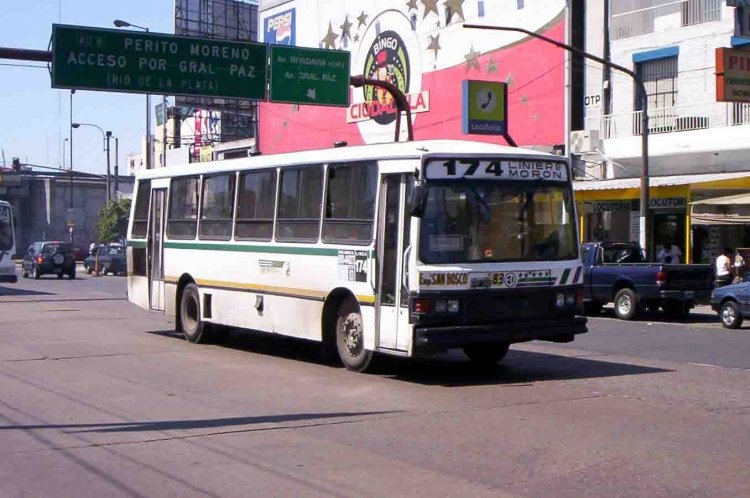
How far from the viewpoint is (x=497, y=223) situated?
13.0m

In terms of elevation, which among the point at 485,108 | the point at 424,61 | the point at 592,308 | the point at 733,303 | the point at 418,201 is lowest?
the point at 592,308

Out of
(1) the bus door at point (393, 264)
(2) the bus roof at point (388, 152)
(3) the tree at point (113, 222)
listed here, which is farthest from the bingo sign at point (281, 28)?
(1) the bus door at point (393, 264)

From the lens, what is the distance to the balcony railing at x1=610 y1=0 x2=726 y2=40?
31828 mm

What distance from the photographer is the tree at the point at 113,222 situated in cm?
6975

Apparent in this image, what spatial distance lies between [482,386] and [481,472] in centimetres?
460

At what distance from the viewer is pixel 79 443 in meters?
9.52

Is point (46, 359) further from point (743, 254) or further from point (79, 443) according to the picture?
point (743, 254)

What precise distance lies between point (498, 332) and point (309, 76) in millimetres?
13563

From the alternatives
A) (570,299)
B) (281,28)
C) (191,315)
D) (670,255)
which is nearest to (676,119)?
(670,255)

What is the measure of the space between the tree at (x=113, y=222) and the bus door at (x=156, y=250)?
5078 centimetres

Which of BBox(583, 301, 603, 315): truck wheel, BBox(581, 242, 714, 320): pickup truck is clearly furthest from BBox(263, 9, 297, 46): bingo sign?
BBox(581, 242, 714, 320): pickup truck

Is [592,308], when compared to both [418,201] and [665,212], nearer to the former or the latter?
[665,212]

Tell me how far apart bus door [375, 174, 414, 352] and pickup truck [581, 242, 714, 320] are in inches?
521

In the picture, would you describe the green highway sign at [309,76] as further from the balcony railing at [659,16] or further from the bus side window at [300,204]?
the balcony railing at [659,16]
